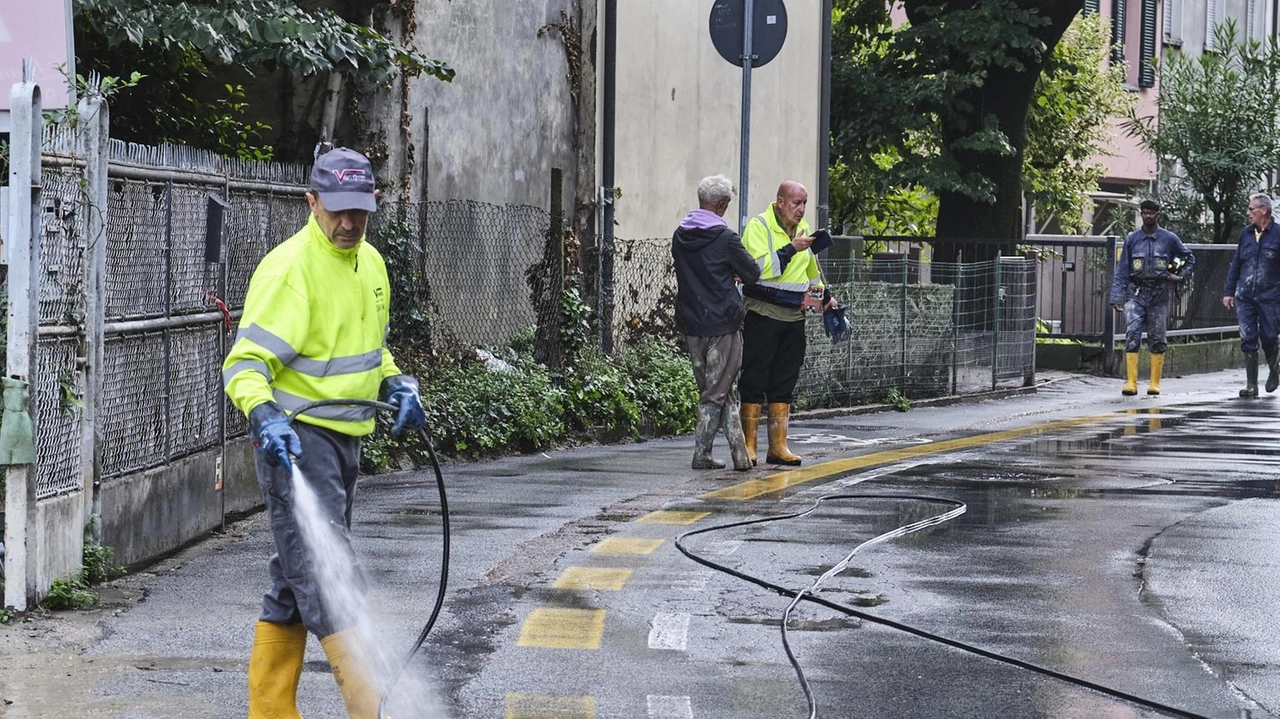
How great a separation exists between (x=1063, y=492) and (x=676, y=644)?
531 cm

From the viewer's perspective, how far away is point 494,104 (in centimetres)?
1655

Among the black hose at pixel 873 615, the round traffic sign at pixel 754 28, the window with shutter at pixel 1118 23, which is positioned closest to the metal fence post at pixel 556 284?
the round traffic sign at pixel 754 28

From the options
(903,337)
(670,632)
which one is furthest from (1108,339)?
(670,632)

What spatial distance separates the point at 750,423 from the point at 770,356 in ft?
1.89

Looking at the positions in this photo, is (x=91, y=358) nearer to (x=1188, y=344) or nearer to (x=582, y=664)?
(x=582, y=664)

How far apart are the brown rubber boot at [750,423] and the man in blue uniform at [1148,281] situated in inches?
345

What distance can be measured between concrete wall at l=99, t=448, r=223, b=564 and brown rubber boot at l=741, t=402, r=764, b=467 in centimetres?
417

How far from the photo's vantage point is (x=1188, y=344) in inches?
1039

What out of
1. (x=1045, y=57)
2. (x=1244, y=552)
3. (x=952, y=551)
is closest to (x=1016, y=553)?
(x=952, y=551)

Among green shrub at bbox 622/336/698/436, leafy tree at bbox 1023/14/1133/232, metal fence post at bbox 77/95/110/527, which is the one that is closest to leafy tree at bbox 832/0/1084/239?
leafy tree at bbox 1023/14/1133/232

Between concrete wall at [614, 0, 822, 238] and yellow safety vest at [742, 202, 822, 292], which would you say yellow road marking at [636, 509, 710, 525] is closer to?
yellow safety vest at [742, 202, 822, 292]

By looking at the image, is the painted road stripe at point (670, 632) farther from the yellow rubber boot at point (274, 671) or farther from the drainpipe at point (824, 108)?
the drainpipe at point (824, 108)

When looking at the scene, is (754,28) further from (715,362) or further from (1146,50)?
(1146,50)

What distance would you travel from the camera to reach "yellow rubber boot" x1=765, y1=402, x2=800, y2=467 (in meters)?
12.9
